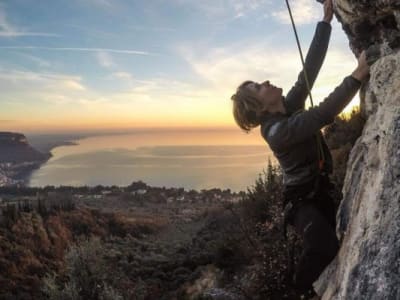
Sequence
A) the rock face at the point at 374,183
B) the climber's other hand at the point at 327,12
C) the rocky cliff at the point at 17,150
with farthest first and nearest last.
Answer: the rocky cliff at the point at 17,150 < the climber's other hand at the point at 327,12 < the rock face at the point at 374,183

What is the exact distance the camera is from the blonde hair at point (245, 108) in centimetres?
356

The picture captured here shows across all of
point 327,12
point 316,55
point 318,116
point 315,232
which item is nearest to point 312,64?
point 316,55

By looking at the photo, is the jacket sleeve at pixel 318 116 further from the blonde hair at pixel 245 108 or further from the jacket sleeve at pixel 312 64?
the jacket sleeve at pixel 312 64

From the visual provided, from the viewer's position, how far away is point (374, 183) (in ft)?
8.73

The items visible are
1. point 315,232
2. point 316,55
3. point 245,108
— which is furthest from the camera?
point 316,55

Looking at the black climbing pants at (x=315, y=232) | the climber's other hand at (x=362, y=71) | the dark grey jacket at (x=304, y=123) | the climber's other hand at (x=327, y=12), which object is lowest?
the black climbing pants at (x=315, y=232)

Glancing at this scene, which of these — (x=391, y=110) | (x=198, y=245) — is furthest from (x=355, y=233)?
(x=198, y=245)

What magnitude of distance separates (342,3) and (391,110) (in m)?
1.03

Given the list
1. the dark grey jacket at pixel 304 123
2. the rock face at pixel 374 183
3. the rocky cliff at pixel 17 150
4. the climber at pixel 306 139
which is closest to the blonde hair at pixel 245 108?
the climber at pixel 306 139

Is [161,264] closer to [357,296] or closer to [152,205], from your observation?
[357,296]

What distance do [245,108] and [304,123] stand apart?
0.70m

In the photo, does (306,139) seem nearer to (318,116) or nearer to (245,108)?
(318,116)

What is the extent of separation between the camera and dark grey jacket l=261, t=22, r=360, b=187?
2.99m

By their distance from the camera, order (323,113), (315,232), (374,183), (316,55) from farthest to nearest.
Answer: (316,55)
(315,232)
(323,113)
(374,183)
